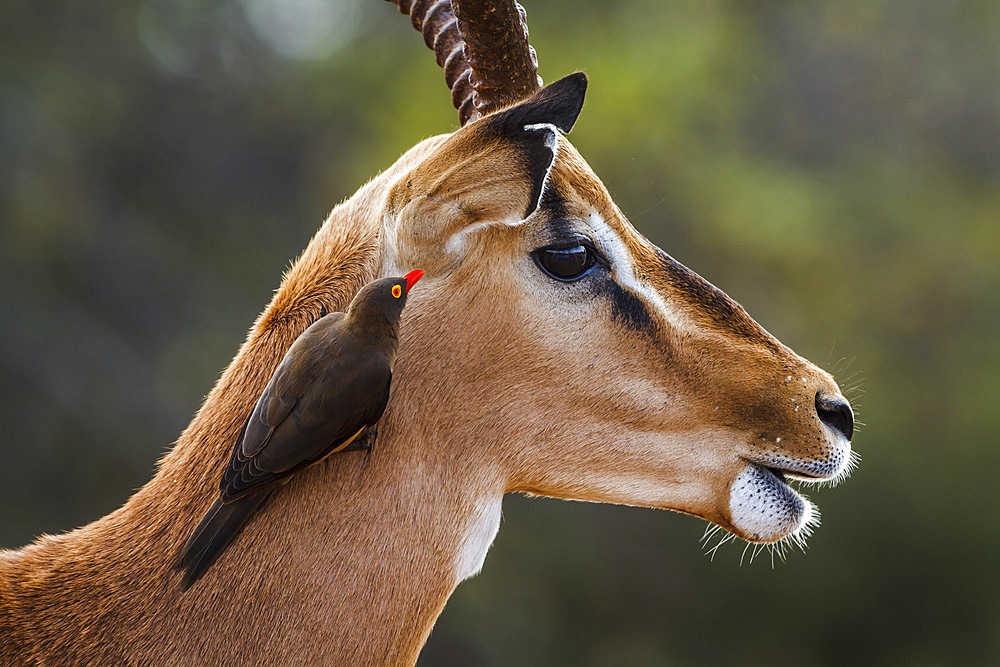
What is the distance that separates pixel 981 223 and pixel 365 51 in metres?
9.64

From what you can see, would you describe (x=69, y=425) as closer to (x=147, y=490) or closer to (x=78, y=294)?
(x=78, y=294)

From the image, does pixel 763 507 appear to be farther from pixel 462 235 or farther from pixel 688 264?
pixel 688 264

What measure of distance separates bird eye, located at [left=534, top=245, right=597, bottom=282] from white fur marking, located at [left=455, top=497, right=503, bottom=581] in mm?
594

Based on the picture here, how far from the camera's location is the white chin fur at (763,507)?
2.49m

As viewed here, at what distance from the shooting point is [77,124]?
40.3 feet

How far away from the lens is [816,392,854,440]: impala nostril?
8.34 ft

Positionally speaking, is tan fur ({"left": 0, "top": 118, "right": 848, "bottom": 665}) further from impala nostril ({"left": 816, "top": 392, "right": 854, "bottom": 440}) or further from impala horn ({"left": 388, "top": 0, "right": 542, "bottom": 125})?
impala horn ({"left": 388, "top": 0, "right": 542, "bottom": 125})

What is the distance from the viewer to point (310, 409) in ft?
6.70

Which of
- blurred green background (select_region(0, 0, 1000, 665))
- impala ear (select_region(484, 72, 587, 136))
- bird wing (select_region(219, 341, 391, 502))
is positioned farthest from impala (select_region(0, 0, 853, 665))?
blurred green background (select_region(0, 0, 1000, 665))

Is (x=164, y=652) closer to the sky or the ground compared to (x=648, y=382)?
closer to the sky

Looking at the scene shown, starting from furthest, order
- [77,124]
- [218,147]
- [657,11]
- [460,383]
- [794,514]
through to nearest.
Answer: [218,147], [657,11], [77,124], [794,514], [460,383]

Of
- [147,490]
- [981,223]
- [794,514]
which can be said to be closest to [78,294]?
[147,490]

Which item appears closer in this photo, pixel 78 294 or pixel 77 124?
pixel 78 294

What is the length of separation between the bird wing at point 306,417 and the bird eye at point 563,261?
54 centimetres
